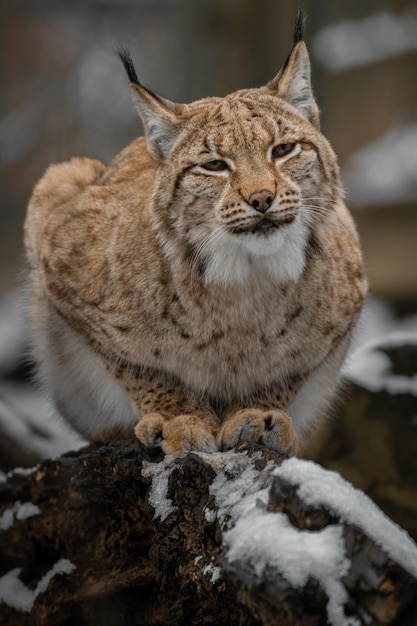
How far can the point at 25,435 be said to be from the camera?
606 cm

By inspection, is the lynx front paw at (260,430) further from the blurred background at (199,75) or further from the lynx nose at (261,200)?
the blurred background at (199,75)

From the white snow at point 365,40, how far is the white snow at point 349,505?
711cm

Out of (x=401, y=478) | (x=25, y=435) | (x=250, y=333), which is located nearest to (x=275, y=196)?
(x=250, y=333)

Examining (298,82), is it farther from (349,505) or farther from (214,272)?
(349,505)

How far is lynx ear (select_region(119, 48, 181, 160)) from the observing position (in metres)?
3.80

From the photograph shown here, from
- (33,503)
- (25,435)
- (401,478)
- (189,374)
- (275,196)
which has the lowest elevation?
(401,478)

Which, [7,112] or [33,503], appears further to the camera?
[7,112]

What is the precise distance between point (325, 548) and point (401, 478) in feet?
11.1

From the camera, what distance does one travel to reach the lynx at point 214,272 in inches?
140

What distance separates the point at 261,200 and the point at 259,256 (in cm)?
33

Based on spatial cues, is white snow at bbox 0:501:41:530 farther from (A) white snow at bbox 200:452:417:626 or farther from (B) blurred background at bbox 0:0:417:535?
(B) blurred background at bbox 0:0:417:535

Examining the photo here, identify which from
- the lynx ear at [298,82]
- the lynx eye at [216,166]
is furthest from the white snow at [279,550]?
the lynx ear at [298,82]

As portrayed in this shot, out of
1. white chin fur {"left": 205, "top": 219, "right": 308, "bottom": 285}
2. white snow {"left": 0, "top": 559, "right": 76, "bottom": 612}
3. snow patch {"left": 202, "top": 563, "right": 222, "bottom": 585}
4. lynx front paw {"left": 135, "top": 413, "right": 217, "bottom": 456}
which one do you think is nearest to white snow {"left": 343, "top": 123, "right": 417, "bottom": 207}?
white chin fur {"left": 205, "top": 219, "right": 308, "bottom": 285}

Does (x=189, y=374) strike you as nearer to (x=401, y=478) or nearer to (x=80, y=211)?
(x=80, y=211)
